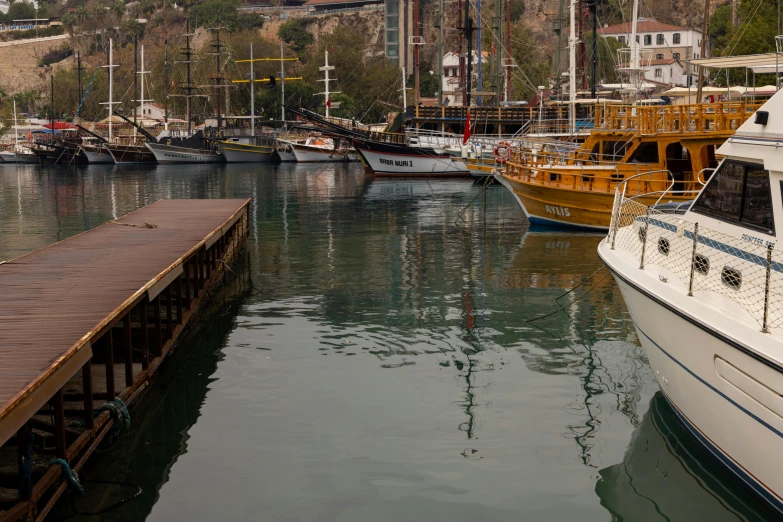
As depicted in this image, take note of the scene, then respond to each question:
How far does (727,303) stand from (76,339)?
20.6 ft

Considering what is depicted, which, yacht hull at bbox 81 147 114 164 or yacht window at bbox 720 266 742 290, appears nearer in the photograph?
yacht window at bbox 720 266 742 290

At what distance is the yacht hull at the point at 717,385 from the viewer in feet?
25.2

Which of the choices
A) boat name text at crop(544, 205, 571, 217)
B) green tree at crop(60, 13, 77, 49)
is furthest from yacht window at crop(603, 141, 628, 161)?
green tree at crop(60, 13, 77, 49)

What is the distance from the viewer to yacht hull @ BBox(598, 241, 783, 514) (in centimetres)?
770

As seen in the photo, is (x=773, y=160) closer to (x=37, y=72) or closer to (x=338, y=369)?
(x=338, y=369)

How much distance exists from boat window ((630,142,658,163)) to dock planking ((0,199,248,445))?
12.3 metres

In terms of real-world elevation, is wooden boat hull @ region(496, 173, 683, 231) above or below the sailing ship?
below

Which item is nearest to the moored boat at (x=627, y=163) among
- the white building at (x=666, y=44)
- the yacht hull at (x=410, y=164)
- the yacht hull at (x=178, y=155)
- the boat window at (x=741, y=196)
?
the boat window at (x=741, y=196)

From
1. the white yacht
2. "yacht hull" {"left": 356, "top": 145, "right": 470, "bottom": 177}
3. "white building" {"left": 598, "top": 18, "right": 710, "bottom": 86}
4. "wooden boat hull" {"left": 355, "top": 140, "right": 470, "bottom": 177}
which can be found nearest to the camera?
the white yacht

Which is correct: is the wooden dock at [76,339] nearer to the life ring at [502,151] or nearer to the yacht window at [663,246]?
the yacht window at [663,246]

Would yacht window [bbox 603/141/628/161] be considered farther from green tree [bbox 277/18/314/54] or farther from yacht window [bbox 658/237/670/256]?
green tree [bbox 277/18/314/54]

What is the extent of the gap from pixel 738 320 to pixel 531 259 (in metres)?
14.8

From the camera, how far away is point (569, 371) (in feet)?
43.2

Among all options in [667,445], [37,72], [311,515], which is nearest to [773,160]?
[667,445]
